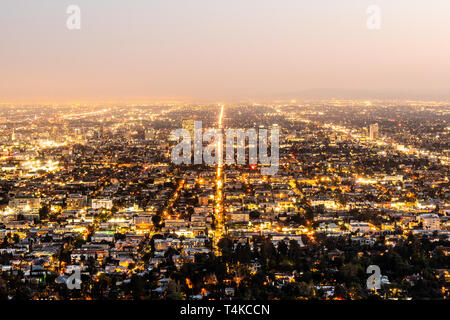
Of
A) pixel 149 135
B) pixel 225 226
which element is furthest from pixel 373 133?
pixel 225 226

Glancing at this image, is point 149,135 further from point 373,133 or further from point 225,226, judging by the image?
point 225,226

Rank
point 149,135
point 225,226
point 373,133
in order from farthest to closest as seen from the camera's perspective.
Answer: point 149,135 → point 373,133 → point 225,226

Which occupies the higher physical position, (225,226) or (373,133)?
(373,133)

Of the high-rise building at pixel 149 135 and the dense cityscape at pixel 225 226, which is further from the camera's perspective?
the high-rise building at pixel 149 135

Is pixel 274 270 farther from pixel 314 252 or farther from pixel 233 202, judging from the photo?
pixel 233 202

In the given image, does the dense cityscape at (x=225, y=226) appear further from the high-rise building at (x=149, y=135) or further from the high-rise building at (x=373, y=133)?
the high-rise building at (x=373, y=133)

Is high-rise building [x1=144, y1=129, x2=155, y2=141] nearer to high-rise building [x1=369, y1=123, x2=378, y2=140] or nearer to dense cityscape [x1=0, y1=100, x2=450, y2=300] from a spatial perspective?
dense cityscape [x1=0, y1=100, x2=450, y2=300]

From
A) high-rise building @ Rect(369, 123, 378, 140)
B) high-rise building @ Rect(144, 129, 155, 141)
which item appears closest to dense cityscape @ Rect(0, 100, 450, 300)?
high-rise building @ Rect(144, 129, 155, 141)

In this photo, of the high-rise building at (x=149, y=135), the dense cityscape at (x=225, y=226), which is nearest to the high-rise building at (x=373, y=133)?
the dense cityscape at (x=225, y=226)
